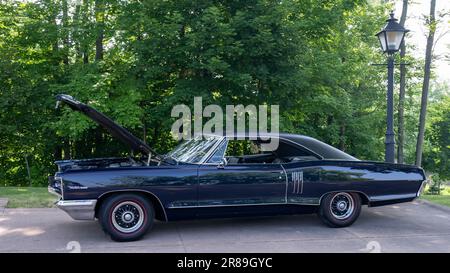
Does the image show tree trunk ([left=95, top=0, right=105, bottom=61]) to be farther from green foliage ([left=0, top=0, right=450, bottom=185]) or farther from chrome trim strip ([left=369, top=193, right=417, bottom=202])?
chrome trim strip ([left=369, top=193, right=417, bottom=202])

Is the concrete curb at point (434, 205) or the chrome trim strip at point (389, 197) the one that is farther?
the concrete curb at point (434, 205)

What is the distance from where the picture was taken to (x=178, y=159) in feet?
22.6

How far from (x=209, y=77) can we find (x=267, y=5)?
257 centimetres

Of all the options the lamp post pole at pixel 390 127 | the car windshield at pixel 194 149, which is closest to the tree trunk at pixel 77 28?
the car windshield at pixel 194 149

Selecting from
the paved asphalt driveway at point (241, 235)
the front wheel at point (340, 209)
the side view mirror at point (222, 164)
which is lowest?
the paved asphalt driveway at point (241, 235)

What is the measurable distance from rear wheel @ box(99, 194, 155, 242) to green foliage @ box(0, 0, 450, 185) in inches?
233

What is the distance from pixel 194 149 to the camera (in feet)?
22.9

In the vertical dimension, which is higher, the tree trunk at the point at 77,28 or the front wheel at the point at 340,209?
the tree trunk at the point at 77,28

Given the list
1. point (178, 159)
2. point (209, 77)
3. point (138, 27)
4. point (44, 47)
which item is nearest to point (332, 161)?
point (178, 159)

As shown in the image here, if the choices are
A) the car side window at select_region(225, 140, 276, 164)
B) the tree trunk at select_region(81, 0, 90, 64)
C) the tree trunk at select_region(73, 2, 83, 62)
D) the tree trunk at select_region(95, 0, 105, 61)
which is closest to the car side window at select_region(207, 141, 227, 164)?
the car side window at select_region(225, 140, 276, 164)

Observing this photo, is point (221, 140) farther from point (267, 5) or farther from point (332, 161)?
point (267, 5)

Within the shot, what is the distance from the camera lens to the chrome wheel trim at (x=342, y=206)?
7020 millimetres

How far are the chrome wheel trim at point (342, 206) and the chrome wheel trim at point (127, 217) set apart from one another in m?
2.95

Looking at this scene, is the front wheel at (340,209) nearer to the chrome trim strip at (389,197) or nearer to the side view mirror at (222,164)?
the chrome trim strip at (389,197)
